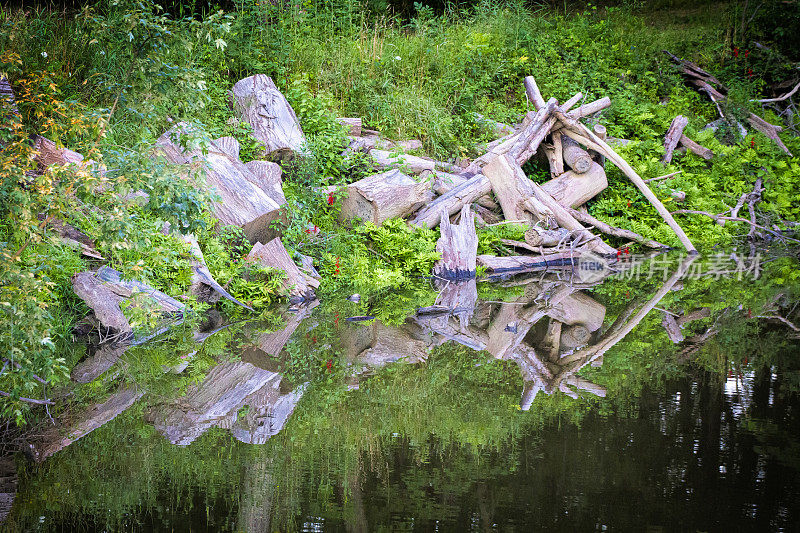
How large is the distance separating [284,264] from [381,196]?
1903 mm

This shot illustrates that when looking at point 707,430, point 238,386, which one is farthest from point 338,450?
point 707,430

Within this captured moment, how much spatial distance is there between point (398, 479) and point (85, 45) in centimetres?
890

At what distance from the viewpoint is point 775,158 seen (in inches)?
504

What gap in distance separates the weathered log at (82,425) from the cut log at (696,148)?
10937 millimetres

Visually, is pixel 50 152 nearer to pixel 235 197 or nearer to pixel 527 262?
pixel 235 197

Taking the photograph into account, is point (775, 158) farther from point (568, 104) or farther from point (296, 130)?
point (296, 130)

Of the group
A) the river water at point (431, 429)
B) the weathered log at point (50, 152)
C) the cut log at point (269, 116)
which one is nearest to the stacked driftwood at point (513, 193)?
the cut log at point (269, 116)

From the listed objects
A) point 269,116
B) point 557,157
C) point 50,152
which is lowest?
point 557,157

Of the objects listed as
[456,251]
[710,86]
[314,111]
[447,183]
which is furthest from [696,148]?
[314,111]

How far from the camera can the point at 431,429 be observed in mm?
4254

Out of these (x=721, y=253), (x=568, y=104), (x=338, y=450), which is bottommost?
(x=721, y=253)

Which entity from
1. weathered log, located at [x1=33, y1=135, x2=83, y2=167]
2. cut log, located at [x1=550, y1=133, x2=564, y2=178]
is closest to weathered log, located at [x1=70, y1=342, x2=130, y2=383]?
weathered log, located at [x1=33, y1=135, x2=83, y2=167]

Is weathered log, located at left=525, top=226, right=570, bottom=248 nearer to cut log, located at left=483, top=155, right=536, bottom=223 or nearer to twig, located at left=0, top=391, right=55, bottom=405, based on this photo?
cut log, located at left=483, top=155, right=536, bottom=223

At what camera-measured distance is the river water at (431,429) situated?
328 centimetres
